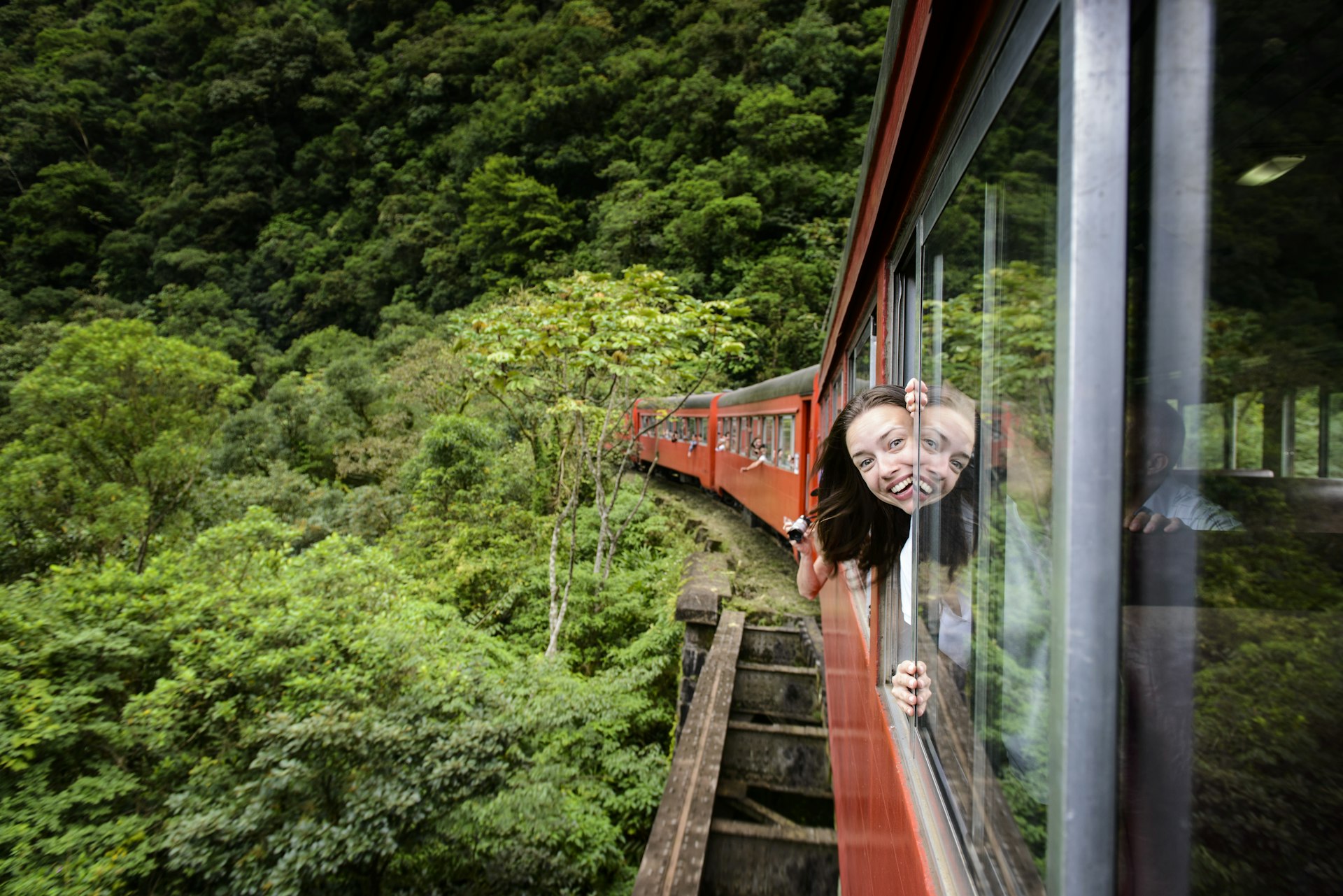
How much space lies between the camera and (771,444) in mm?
8898

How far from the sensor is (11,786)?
3973 millimetres

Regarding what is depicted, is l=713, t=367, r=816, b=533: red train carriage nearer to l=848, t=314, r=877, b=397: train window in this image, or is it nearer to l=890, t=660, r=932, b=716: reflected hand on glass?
l=848, t=314, r=877, b=397: train window

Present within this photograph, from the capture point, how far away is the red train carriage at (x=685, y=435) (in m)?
13.9

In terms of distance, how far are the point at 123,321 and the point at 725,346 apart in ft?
38.2

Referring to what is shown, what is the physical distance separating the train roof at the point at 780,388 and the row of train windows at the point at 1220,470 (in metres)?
5.29

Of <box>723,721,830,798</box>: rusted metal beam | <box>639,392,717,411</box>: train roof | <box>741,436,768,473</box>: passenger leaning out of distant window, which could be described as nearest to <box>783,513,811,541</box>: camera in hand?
<box>723,721,830,798</box>: rusted metal beam

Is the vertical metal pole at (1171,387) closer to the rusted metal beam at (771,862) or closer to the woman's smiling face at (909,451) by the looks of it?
the woman's smiling face at (909,451)

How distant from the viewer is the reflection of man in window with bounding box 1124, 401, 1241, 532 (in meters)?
0.49

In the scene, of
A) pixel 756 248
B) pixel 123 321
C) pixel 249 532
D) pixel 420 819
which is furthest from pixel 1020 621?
pixel 756 248

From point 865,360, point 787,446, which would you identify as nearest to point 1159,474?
point 865,360

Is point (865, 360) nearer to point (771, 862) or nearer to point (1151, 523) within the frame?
point (1151, 523)

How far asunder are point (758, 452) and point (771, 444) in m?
0.68

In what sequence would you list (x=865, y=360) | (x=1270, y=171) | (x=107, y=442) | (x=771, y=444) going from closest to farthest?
(x=1270, y=171)
(x=865, y=360)
(x=771, y=444)
(x=107, y=442)

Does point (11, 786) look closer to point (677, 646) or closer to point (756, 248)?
point (677, 646)
